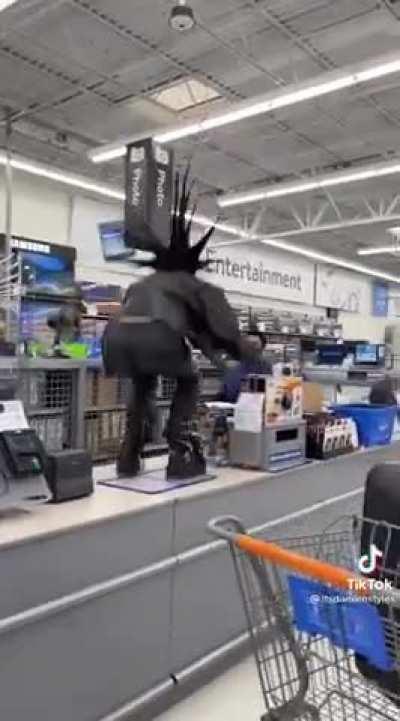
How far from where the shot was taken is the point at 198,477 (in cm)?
243

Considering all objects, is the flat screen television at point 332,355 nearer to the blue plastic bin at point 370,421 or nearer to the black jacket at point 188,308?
the blue plastic bin at point 370,421

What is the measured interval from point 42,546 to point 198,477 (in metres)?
0.83

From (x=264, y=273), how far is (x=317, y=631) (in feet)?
43.9

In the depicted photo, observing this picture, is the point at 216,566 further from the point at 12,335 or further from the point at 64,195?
the point at 64,195

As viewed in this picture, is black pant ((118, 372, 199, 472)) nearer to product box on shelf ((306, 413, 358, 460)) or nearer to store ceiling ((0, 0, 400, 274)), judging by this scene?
product box on shelf ((306, 413, 358, 460))

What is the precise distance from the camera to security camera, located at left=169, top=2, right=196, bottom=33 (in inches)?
198

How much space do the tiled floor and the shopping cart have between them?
995mm

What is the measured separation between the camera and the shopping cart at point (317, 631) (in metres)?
1.10

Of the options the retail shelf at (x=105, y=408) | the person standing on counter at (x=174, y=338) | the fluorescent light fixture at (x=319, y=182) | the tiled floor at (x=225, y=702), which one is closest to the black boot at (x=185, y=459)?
the person standing on counter at (x=174, y=338)

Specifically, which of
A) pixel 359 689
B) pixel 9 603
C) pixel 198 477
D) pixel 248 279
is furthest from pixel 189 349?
pixel 248 279

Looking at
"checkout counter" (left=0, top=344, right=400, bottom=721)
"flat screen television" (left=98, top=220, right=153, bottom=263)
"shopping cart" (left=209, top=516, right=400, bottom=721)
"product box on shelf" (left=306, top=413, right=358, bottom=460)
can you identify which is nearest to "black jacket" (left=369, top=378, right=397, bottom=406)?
"product box on shelf" (left=306, top=413, right=358, bottom=460)

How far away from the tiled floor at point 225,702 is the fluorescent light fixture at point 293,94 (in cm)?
481

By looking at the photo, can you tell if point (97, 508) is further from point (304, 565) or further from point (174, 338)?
point (304, 565)

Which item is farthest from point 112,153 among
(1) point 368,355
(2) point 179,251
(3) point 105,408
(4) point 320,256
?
(4) point 320,256
